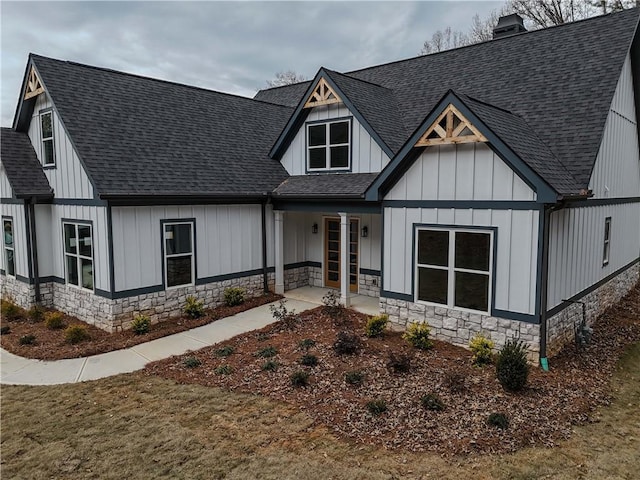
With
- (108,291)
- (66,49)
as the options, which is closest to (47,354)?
(108,291)

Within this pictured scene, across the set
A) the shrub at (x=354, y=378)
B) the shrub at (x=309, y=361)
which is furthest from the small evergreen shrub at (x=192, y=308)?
the shrub at (x=354, y=378)

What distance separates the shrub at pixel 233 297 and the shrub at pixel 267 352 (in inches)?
143

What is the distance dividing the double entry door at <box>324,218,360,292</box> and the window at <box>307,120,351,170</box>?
1765 mm

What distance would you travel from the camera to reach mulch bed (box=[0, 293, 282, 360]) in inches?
360

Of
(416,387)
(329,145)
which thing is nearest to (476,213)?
(416,387)

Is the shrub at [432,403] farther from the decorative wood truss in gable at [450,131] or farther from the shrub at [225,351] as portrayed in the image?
the decorative wood truss in gable at [450,131]

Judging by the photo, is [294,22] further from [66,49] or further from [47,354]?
[47,354]

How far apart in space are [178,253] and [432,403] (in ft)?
24.4

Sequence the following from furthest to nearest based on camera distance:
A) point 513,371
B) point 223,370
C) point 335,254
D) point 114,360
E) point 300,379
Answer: point 335,254 < point 114,360 < point 223,370 < point 300,379 < point 513,371

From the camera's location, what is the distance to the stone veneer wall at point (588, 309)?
28.4 feet

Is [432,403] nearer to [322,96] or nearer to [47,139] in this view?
[322,96]

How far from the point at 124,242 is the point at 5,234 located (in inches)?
228

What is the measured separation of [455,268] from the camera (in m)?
8.99

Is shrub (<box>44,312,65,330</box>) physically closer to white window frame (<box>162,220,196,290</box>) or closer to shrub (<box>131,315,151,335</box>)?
shrub (<box>131,315,151,335</box>)
